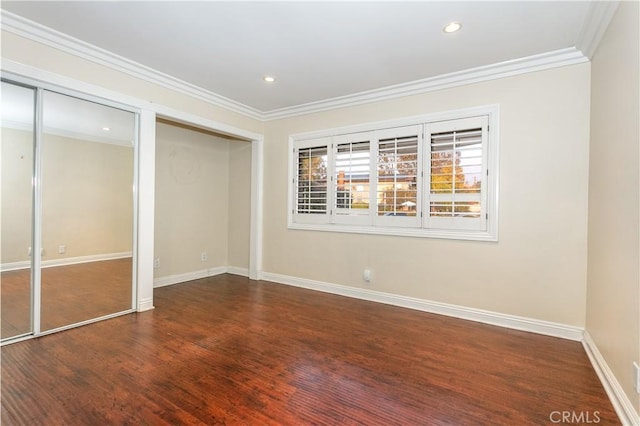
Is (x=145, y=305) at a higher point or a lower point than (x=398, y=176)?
lower

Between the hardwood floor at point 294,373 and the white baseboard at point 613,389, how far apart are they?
1.9 inches

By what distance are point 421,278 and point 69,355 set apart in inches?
136

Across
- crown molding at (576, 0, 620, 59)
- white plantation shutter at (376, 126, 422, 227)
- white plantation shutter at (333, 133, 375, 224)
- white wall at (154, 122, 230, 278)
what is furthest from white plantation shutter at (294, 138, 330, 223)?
crown molding at (576, 0, 620, 59)

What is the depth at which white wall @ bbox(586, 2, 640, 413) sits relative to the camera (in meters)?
1.75

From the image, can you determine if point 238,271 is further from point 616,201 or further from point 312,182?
point 616,201

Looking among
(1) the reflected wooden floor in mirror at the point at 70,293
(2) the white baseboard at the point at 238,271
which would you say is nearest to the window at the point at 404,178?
(2) the white baseboard at the point at 238,271

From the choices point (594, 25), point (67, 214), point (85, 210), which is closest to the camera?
point (594, 25)

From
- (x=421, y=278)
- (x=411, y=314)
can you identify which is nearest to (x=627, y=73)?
(x=421, y=278)

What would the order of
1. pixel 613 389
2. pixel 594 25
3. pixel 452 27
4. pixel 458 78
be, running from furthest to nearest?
pixel 458 78, pixel 452 27, pixel 594 25, pixel 613 389

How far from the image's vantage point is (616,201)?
2047mm

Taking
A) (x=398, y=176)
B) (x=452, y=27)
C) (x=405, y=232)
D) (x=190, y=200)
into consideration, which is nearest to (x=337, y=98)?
→ (x=398, y=176)

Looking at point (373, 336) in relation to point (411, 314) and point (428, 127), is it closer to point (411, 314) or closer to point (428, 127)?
point (411, 314)

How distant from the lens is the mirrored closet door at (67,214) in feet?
8.70

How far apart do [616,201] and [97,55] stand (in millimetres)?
4521
